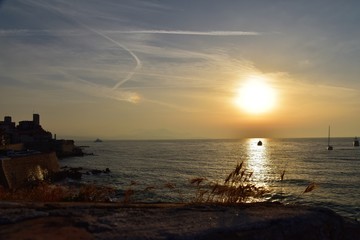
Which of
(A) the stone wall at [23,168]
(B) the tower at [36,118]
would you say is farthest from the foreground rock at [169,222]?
(B) the tower at [36,118]

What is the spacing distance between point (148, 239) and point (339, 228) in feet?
9.59

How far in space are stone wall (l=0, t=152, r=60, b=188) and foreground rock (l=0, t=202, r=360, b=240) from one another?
29.8 m

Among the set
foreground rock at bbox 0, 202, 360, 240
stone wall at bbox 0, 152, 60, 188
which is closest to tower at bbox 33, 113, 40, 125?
stone wall at bbox 0, 152, 60, 188

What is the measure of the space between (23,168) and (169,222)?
37.4 meters

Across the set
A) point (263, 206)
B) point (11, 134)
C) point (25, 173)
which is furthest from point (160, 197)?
point (11, 134)

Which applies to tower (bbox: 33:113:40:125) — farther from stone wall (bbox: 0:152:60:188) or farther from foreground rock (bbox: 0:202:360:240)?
foreground rock (bbox: 0:202:360:240)

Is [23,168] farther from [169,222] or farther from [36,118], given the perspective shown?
[36,118]

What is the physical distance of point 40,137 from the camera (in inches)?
3900

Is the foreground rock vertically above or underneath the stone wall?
above

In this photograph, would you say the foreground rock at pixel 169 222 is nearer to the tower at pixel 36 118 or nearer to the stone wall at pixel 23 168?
the stone wall at pixel 23 168

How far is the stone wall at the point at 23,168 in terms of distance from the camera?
33.3 metres

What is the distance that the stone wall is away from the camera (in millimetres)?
33312

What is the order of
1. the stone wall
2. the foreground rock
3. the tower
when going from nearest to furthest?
the foreground rock → the stone wall → the tower

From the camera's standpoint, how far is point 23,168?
128 ft
